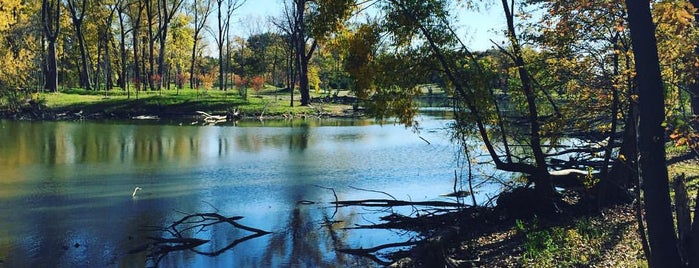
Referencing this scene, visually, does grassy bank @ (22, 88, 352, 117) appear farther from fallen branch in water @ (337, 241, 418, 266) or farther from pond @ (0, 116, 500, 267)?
fallen branch in water @ (337, 241, 418, 266)

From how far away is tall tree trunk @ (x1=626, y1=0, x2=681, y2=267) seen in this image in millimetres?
7266

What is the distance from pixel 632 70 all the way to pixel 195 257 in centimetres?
917

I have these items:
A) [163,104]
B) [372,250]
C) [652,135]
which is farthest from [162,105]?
[652,135]

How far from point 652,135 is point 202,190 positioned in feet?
50.3

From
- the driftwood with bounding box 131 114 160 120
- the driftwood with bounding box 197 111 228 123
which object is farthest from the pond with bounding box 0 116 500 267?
the driftwood with bounding box 131 114 160 120

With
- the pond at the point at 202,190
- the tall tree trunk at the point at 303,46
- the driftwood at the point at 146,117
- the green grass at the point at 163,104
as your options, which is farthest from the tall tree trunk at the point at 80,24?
the pond at the point at 202,190

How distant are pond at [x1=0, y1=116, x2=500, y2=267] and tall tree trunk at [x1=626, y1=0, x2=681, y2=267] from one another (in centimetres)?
603

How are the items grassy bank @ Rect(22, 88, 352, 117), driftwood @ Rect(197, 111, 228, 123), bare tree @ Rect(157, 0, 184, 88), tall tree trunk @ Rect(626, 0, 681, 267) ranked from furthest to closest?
bare tree @ Rect(157, 0, 184, 88)
grassy bank @ Rect(22, 88, 352, 117)
driftwood @ Rect(197, 111, 228, 123)
tall tree trunk @ Rect(626, 0, 681, 267)

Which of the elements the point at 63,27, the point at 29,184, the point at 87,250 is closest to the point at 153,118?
the point at 63,27

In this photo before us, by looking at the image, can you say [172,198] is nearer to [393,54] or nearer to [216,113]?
[393,54]

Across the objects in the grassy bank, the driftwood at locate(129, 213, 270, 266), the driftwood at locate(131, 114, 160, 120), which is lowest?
the driftwood at locate(129, 213, 270, 266)

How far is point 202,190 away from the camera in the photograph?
65.3 feet

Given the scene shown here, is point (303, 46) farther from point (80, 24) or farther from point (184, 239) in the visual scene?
point (184, 239)

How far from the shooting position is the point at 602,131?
54.5ft
